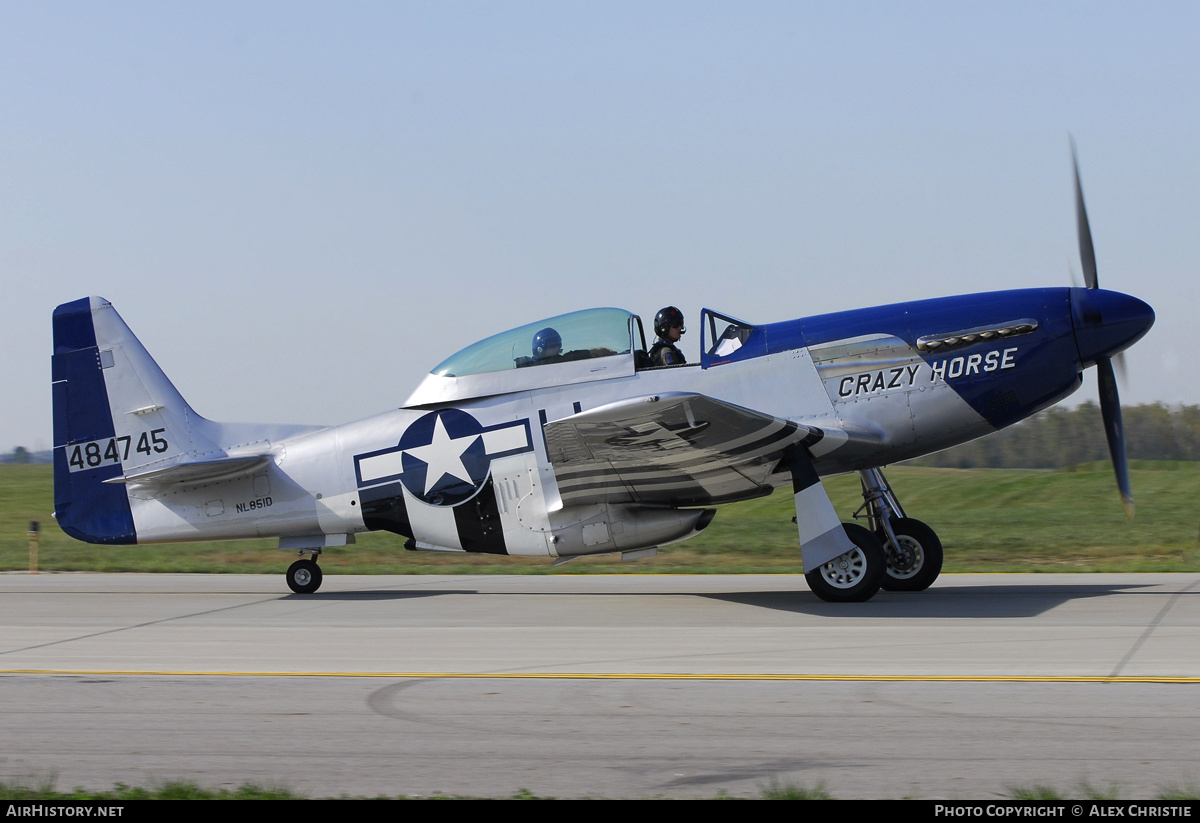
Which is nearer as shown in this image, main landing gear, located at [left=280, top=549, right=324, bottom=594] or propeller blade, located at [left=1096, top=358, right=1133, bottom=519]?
propeller blade, located at [left=1096, top=358, right=1133, bottom=519]

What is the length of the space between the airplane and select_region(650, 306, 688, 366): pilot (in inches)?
8.5

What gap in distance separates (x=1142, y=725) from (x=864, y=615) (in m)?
4.38

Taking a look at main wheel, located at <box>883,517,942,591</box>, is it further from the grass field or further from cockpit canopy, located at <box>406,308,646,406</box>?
cockpit canopy, located at <box>406,308,646,406</box>

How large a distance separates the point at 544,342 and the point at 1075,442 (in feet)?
84.4

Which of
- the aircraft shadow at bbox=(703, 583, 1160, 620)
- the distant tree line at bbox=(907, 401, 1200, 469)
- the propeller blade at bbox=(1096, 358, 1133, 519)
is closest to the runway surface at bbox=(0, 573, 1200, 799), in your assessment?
the aircraft shadow at bbox=(703, 583, 1160, 620)

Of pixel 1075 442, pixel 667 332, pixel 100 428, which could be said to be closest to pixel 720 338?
pixel 667 332

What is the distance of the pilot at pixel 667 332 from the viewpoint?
11.1 meters

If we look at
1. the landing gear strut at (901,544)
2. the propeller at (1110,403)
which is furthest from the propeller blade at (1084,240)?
the landing gear strut at (901,544)

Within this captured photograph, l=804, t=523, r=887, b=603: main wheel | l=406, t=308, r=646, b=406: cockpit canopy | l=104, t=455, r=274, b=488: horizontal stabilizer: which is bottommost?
l=804, t=523, r=887, b=603: main wheel

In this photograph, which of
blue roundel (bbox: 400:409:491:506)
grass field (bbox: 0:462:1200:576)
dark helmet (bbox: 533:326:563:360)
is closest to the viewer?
dark helmet (bbox: 533:326:563:360)

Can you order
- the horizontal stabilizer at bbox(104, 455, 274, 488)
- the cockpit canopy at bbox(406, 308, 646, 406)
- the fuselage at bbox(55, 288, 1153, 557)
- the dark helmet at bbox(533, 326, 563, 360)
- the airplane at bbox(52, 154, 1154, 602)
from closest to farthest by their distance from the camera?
the airplane at bbox(52, 154, 1154, 602) < the fuselage at bbox(55, 288, 1153, 557) < the cockpit canopy at bbox(406, 308, 646, 406) < the dark helmet at bbox(533, 326, 563, 360) < the horizontal stabilizer at bbox(104, 455, 274, 488)

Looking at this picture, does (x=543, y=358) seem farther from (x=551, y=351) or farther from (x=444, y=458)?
(x=444, y=458)

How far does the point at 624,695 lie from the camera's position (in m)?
6.24

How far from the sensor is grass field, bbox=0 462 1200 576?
53.9 feet
